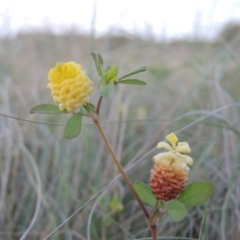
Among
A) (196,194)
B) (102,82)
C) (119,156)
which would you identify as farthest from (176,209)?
(119,156)

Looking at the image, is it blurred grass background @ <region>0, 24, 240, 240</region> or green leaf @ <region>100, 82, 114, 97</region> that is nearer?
green leaf @ <region>100, 82, 114, 97</region>

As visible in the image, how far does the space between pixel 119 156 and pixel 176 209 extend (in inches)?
21.1

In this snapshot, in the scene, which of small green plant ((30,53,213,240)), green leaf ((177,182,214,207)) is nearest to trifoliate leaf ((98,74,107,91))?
small green plant ((30,53,213,240))

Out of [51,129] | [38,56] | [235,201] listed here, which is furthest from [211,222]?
[38,56]

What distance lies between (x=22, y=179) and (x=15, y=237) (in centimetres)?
20

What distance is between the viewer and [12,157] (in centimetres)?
100

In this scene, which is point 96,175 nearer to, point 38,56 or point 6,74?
point 6,74

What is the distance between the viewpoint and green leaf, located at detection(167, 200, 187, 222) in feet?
1.26

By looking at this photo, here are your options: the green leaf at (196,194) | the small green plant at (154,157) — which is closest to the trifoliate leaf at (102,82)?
the small green plant at (154,157)

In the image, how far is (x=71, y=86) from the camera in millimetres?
375

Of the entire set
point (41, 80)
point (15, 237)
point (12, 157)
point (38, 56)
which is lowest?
point (15, 237)

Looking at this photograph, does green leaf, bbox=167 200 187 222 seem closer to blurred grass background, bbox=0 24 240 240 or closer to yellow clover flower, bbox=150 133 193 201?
yellow clover flower, bbox=150 133 193 201

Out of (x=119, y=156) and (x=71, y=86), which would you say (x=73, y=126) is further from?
(x=119, y=156)

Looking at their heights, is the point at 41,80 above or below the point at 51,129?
above
